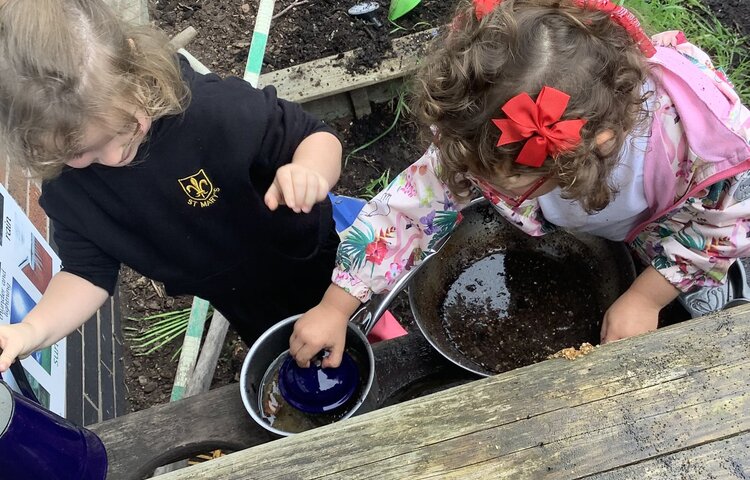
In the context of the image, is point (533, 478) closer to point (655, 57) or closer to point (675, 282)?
point (675, 282)

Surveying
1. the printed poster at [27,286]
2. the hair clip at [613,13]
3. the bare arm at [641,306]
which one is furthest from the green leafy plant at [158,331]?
the hair clip at [613,13]

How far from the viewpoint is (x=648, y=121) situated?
1.24 m

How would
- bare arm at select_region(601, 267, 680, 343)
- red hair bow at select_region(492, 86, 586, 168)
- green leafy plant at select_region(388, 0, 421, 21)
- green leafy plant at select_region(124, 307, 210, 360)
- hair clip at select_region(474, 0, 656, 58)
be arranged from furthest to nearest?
green leafy plant at select_region(388, 0, 421, 21)
green leafy plant at select_region(124, 307, 210, 360)
bare arm at select_region(601, 267, 680, 343)
hair clip at select_region(474, 0, 656, 58)
red hair bow at select_region(492, 86, 586, 168)

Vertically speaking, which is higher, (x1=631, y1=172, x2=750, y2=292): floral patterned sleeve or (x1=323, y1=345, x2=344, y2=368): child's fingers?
(x1=631, y1=172, x2=750, y2=292): floral patterned sleeve

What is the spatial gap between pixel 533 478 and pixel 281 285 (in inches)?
40.1

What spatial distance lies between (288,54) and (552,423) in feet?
7.22

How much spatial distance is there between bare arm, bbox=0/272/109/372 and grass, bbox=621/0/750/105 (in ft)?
7.00

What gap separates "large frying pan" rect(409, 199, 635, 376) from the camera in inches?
61.0

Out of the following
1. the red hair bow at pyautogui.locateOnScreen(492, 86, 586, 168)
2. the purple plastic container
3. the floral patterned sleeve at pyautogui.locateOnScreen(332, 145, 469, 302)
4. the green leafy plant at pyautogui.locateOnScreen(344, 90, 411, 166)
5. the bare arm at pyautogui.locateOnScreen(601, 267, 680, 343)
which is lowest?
the green leafy plant at pyautogui.locateOnScreen(344, 90, 411, 166)

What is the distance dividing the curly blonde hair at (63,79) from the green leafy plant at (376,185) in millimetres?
1388

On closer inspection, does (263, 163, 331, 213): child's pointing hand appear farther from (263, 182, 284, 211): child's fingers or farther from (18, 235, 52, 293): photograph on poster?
(18, 235, 52, 293): photograph on poster

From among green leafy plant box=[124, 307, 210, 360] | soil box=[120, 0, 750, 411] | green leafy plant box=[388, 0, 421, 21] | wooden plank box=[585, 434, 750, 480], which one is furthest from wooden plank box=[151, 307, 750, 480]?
green leafy plant box=[388, 0, 421, 21]

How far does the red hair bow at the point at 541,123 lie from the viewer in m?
0.98

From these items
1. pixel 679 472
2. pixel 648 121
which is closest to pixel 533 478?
pixel 679 472
